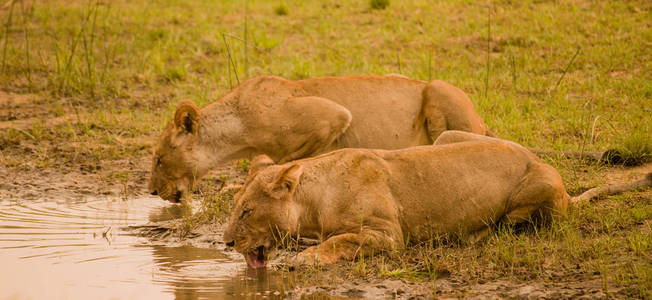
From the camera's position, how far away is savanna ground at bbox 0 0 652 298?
207 inches

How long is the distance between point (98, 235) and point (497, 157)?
325 cm

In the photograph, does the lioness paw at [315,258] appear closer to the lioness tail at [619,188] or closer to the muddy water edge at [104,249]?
the muddy water edge at [104,249]

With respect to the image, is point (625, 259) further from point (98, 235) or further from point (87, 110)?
point (87, 110)

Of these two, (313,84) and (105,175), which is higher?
(313,84)

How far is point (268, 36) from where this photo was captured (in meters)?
13.1

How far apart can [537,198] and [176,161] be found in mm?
3278

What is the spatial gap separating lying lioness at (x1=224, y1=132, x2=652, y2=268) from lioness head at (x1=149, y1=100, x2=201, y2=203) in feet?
4.77

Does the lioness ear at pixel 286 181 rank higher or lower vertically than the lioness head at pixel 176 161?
higher

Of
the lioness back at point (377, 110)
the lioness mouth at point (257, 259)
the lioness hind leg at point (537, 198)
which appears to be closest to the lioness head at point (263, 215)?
the lioness mouth at point (257, 259)

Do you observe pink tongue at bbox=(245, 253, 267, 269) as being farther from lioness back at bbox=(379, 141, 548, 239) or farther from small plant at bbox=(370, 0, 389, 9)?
small plant at bbox=(370, 0, 389, 9)

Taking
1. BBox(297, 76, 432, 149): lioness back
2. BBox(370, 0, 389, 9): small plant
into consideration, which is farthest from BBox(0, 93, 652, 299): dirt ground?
BBox(370, 0, 389, 9): small plant

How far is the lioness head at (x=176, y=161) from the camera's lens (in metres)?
7.58

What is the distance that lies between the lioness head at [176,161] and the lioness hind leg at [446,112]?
7.06 feet

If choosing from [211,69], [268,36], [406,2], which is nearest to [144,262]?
[211,69]
